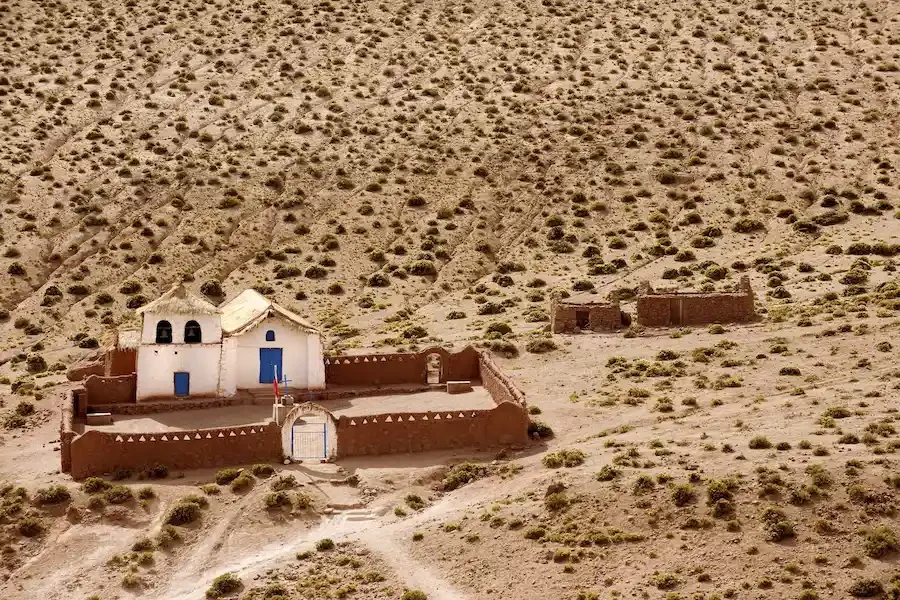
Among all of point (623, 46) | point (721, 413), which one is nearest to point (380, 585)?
point (721, 413)

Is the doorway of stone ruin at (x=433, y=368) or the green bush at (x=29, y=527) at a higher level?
the doorway of stone ruin at (x=433, y=368)

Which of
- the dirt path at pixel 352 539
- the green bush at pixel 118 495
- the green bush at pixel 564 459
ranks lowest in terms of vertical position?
the dirt path at pixel 352 539

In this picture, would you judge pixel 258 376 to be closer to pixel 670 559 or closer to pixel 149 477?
pixel 149 477

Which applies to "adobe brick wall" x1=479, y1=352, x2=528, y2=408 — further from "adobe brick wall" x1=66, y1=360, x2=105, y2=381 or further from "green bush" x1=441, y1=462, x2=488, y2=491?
"adobe brick wall" x1=66, y1=360, x2=105, y2=381

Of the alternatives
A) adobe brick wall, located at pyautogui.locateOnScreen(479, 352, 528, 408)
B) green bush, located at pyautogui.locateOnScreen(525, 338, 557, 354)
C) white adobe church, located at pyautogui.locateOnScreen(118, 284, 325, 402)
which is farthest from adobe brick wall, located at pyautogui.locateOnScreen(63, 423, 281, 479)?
green bush, located at pyautogui.locateOnScreen(525, 338, 557, 354)

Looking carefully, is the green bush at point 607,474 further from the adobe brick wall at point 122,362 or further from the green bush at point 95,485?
the adobe brick wall at point 122,362

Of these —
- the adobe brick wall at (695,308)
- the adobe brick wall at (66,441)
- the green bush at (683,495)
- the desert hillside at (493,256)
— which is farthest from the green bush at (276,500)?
the adobe brick wall at (695,308)

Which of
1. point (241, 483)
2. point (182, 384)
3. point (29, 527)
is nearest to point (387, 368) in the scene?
point (182, 384)
